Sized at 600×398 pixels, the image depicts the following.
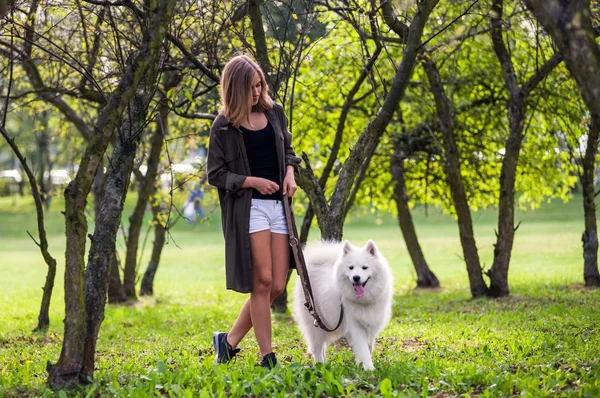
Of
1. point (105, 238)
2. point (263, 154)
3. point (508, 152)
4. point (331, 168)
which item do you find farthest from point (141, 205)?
point (263, 154)

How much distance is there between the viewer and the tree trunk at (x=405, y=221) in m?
16.2

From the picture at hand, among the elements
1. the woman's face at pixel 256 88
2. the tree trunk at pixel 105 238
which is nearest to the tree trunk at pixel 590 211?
the woman's face at pixel 256 88

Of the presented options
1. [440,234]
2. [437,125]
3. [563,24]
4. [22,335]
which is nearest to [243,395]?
[563,24]

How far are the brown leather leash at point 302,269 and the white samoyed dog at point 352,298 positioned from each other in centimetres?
8

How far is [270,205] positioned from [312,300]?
1004mm

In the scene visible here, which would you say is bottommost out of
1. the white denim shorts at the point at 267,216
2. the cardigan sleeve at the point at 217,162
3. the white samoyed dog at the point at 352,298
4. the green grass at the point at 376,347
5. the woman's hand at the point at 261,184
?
the green grass at the point at 376,347

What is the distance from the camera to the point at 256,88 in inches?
222

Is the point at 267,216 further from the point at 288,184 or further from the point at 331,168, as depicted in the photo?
the point at 331,168

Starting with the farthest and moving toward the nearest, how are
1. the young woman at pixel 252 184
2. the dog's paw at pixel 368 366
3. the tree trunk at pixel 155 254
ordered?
the tree trunk at pixel 155 254 → the dog's paw at pixel 368 366 → the young woman at pixel 252 184

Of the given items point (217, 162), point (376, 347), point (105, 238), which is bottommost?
point (376, 347)

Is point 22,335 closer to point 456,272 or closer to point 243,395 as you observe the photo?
point 243,395

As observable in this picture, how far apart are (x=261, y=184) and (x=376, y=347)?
2884 mm

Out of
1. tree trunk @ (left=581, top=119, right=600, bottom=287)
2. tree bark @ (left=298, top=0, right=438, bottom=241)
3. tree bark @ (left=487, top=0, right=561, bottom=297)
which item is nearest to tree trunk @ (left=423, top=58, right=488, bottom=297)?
tree bark @ (left=487, top=0, right=561, bottom=297)

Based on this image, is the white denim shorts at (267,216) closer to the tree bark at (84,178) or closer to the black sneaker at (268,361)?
the black sneaker at (268,361)
